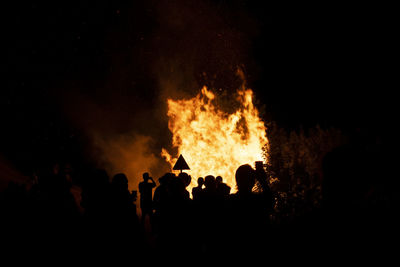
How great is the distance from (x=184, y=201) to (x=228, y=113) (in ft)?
39.7

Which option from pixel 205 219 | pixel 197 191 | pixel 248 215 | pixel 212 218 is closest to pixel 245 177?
pixel 248 215

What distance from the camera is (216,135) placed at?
1631 cm

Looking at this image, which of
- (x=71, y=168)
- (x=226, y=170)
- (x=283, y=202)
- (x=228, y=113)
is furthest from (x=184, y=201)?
(x=71, y=168)

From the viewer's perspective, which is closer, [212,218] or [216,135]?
[212,218]

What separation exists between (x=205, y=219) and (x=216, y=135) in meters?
12.1

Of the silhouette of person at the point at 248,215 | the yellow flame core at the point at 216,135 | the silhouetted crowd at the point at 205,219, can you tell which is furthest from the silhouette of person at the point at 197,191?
the yellow flame core at the point at 216,135

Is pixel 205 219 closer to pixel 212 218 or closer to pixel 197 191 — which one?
pixel 212 218

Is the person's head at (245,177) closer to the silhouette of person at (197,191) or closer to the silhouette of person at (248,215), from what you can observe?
the silhouette of person at (248,215)

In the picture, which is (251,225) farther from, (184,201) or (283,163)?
(283,163)

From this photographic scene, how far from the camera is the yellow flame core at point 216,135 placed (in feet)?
49.3

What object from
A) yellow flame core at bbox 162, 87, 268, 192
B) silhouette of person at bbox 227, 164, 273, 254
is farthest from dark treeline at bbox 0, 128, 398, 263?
yellow flame core at bbox 162, 87, 268, 192

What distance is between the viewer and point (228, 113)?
16.7m

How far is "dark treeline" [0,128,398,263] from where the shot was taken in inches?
126

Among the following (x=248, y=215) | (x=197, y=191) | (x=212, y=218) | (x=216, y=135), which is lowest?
(x=248, y=215)
